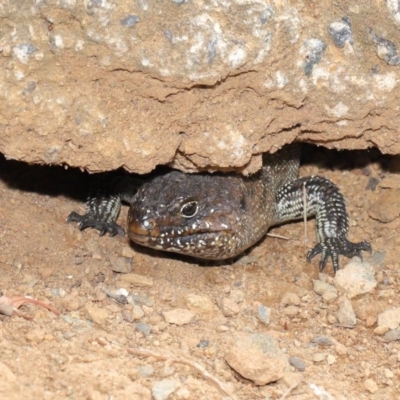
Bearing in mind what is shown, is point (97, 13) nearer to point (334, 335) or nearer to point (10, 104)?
point (10, 104)

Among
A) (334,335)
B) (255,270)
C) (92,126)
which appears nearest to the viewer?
(92,126)

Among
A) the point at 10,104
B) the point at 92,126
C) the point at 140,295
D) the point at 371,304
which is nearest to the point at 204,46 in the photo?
the point at 92,126

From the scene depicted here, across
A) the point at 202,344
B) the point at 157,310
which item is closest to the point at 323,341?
the point at 202,344

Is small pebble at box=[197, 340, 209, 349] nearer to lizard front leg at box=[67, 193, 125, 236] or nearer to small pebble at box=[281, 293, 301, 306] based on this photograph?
small pebble at box=[281, 293, 301, 306]

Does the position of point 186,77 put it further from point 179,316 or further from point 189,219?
point 179,316

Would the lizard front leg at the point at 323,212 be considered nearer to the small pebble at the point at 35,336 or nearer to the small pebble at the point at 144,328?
the small pebble at the point at 144,328

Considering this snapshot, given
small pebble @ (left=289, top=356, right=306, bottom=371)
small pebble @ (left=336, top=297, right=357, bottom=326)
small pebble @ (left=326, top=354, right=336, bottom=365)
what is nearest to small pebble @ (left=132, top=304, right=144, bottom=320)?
small pebble @ (left=289, top=356, right=306, bottom=371)
